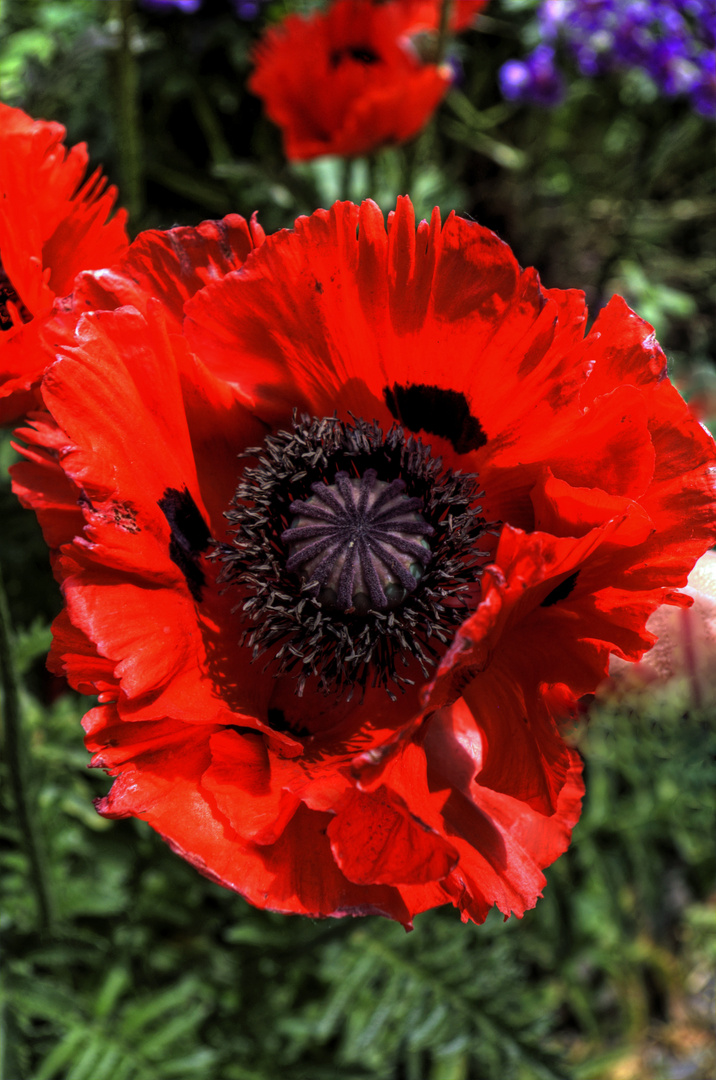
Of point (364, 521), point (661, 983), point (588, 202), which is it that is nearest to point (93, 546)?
point (364, 521)

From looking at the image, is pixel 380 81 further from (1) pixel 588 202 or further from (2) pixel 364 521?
(1) pixel 588 202

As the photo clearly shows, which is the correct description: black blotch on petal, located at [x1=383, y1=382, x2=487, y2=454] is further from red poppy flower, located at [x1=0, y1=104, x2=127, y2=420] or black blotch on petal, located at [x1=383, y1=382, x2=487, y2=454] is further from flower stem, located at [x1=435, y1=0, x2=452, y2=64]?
flower stem, located at [x1=435, y1=0, x2=452, y2=64]

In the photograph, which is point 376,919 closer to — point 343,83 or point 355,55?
point 343,83

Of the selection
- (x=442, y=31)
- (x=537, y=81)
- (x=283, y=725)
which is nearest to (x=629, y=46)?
(x=537, y=81)

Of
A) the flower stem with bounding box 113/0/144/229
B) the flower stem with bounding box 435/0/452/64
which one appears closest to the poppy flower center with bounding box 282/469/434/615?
the flower stem with bounding box 113/0/144/229

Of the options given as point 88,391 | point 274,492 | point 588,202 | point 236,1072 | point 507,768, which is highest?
A: point 88,391

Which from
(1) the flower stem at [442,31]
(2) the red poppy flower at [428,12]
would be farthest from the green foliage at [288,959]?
(2) the red poppy flower at [428,12]
